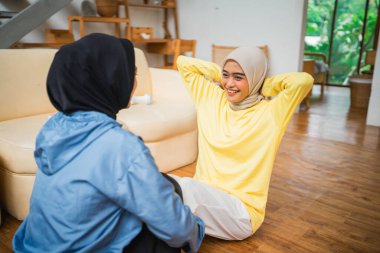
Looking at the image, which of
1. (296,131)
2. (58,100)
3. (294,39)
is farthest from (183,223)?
(294,39)

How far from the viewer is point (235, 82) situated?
1638 millimetres

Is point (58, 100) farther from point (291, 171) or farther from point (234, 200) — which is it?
point (291, 171)

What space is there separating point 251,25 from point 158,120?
9.83 ft

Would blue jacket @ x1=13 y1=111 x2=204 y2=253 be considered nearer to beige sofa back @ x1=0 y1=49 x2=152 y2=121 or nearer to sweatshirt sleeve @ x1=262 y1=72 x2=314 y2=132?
sweatshirt sleeve @ x1=262 y1=72 x2=314 y2=132

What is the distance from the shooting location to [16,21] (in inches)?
129

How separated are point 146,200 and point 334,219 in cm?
145

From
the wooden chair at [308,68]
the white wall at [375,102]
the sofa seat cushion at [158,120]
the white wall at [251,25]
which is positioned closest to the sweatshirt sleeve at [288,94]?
the sofa seat cushion at [158,120]

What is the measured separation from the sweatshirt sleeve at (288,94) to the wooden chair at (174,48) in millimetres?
3247

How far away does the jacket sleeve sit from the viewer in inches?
32.7

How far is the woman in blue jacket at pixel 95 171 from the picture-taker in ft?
2.75

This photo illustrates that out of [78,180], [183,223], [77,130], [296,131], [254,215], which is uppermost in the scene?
[77,130]

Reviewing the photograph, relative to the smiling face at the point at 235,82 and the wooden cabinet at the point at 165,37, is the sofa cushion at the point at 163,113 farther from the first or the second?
the wooden cabinet at the point at 165,37

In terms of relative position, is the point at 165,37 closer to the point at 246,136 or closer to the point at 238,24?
the point at 238,24

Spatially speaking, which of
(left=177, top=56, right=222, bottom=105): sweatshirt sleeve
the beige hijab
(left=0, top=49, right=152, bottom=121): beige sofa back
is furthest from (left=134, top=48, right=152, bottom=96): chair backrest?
the beige hijab
